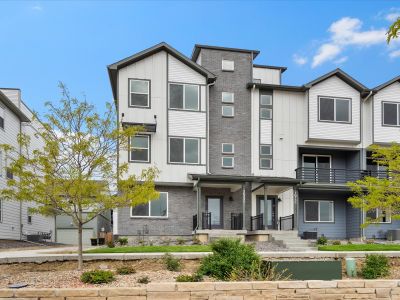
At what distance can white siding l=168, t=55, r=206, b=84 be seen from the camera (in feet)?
84.7

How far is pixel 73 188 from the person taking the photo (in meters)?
12.4

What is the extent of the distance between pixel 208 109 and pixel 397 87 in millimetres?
11896

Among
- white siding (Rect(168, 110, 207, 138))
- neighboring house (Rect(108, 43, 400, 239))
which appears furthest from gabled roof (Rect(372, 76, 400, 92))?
white siding (Rect(168, 110, 207, 138))

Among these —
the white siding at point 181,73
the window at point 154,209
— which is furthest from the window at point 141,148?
the white siding at point 181,73

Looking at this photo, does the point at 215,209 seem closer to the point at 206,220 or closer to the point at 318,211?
the point at 206,220

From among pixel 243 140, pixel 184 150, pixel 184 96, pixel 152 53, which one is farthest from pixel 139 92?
pixel 243 140

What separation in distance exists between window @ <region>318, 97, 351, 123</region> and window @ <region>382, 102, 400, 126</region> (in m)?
2.22

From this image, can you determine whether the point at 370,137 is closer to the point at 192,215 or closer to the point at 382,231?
the point at 382,231

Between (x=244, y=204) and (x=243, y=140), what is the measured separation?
421 centimetres

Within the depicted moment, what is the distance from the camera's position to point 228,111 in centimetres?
2727

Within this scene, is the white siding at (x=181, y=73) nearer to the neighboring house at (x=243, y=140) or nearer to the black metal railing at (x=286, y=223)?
the neighboring house at (x=243, y=140)

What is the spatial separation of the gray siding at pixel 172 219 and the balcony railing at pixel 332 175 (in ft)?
24.3

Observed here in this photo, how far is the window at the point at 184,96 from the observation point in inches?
1009

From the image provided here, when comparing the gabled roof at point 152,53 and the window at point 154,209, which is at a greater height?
the gabled roof at point 152,53
